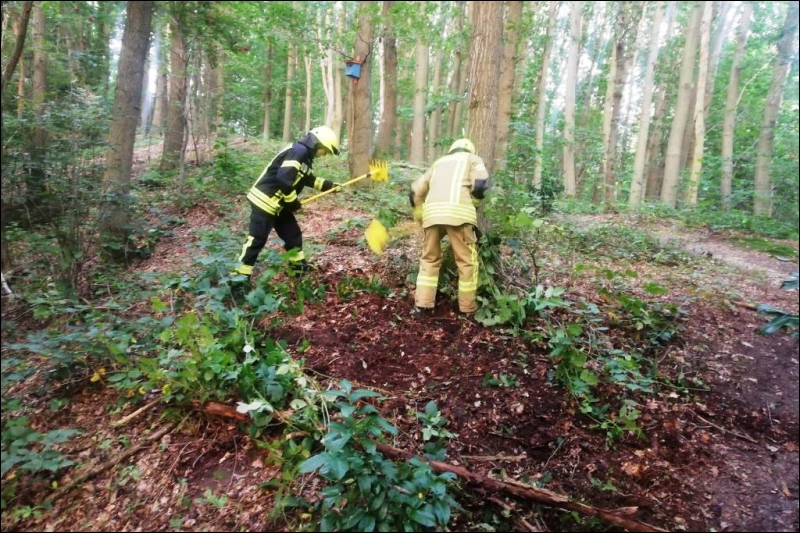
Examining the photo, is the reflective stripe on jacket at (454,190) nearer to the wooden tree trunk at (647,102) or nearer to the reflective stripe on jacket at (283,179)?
the reflective stripe on jacket at (283,179)

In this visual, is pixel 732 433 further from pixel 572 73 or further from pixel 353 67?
pixel 572 73

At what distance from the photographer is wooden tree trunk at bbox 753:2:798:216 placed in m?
11.5

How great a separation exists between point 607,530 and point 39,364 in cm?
428

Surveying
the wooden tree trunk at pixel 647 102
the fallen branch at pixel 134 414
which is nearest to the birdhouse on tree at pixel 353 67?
the fallen branch at pixel 134 414

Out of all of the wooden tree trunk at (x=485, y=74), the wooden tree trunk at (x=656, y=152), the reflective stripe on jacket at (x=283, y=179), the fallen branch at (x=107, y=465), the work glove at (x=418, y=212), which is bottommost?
the fallen branch at (x=107, y=465)

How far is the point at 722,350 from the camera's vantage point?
3.98 meters

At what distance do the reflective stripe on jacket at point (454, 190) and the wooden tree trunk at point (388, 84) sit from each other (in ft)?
18.4

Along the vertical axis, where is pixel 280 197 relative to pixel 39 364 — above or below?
above

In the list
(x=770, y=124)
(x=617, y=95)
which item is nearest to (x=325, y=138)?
(x=617, y=95)

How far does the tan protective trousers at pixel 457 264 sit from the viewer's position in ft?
13.4

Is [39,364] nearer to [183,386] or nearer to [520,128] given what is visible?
[183,386]

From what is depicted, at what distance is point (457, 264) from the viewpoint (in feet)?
13.8

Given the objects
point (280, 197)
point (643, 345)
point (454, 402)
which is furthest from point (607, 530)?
point (280, 197)

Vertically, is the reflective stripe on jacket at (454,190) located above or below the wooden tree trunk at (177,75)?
below
